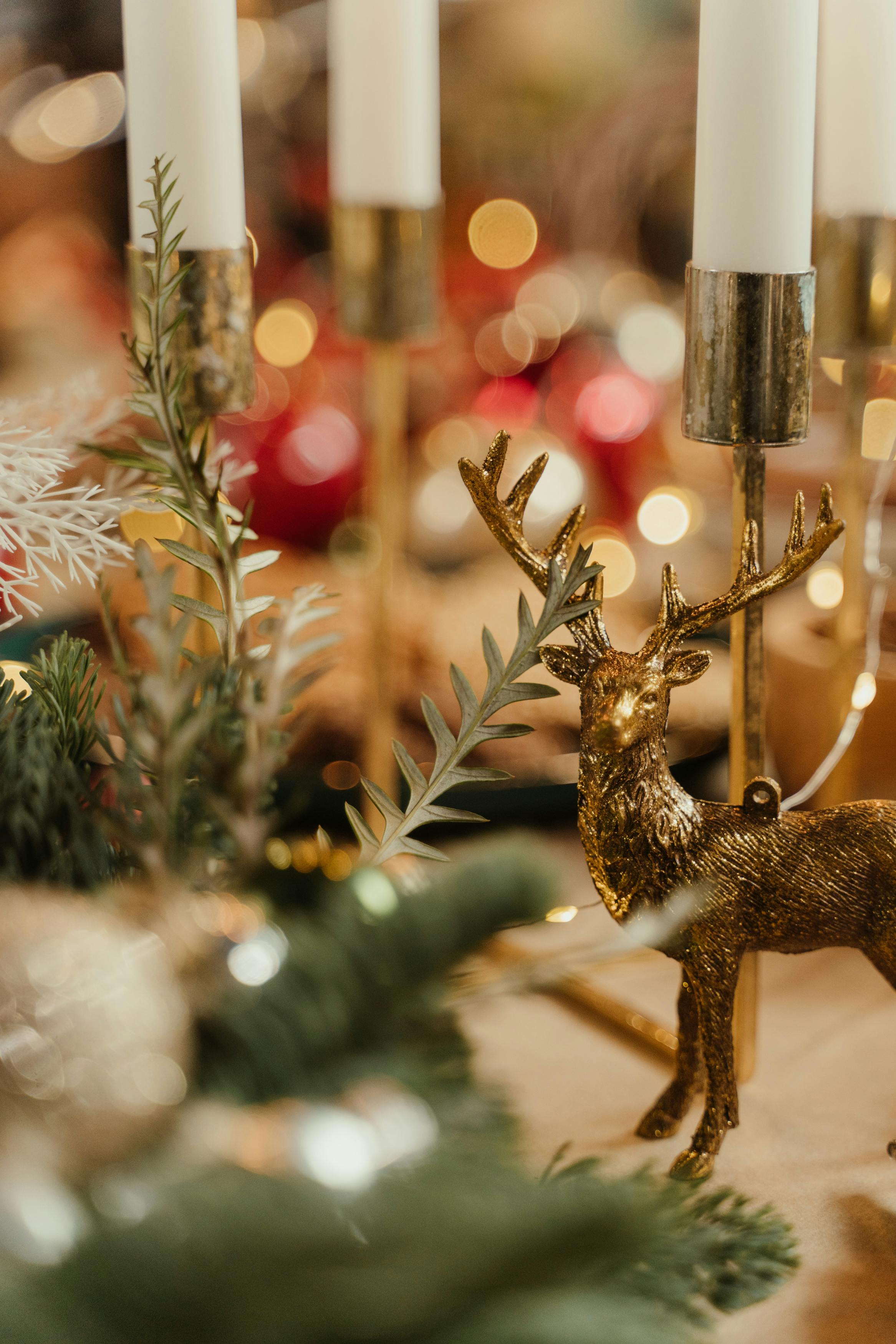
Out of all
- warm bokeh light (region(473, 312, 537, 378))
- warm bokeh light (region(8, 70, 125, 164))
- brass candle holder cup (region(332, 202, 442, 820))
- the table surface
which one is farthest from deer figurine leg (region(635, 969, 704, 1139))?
warm bokeh light (region(8, 70, 125, 164))

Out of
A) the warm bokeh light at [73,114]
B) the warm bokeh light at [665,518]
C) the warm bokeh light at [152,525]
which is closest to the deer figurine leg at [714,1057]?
the warm bokeh light at [152,525]

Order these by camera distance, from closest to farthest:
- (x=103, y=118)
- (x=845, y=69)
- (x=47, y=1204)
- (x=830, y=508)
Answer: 1. (x=47, y=1204)
2. (x=830, y=508)
3. (x=845, y=69)
4. (x=103, y=118)

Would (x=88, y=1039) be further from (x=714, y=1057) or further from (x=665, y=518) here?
(x=665, y=518)

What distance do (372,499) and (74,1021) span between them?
1.60 feet

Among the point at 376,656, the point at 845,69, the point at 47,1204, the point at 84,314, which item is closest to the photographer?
the point at 47,1204

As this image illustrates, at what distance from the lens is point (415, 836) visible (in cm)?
71

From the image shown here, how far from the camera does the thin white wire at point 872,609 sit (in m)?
0.50

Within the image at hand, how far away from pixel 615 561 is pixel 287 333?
46 centimetres

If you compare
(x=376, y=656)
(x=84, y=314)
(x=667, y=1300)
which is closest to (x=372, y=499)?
(x=376, y=656)

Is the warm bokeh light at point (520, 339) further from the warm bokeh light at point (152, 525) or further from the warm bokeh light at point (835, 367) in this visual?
the warm bokeh light at point (835, 367)

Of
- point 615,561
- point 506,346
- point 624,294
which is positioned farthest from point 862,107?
point 624,294

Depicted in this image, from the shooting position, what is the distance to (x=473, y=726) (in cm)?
33

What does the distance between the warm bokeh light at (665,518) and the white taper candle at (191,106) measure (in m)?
0.61

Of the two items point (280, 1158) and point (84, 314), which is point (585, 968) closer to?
point (280, 1158)
